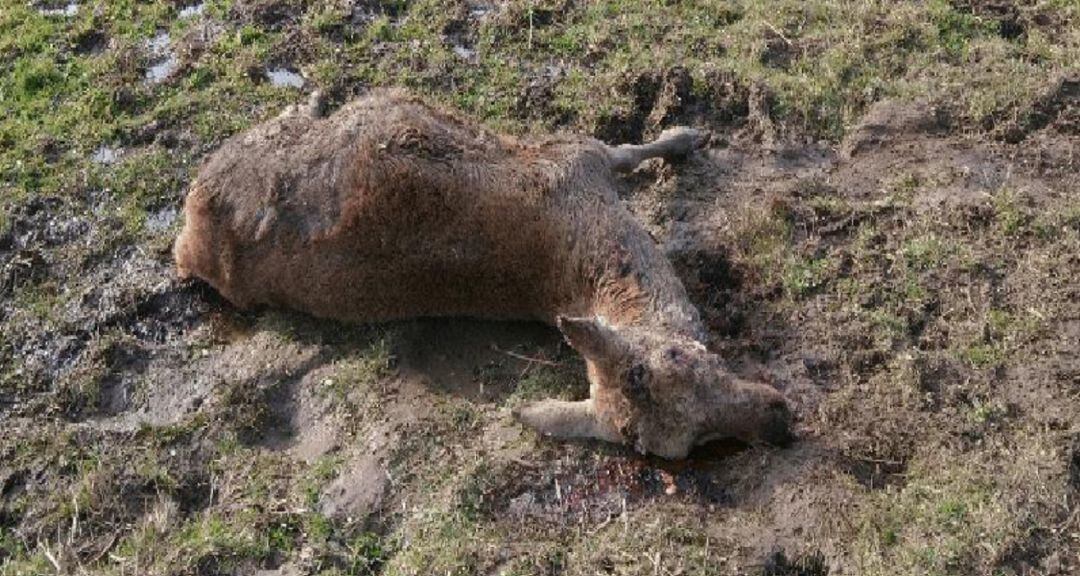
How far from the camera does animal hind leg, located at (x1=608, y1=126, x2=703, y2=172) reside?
811cm

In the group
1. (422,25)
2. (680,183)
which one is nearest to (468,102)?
(422,25)

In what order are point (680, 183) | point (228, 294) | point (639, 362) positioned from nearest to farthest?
point (639, 362) < point (228, 294) < point (680, 183)

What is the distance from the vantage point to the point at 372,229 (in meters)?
7.08

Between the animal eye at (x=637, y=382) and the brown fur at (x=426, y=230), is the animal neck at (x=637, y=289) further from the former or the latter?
the animal eye at (x=637, y=382)

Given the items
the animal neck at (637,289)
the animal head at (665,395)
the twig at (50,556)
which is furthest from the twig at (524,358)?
the twig at (50,556)

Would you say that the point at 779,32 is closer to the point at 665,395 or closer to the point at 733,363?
the point at 733,363

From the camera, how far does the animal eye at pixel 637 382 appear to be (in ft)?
19.4

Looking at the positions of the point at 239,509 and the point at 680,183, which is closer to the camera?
the point at 239,509

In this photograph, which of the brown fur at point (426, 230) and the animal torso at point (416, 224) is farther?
the animal torso at point (416, 224)

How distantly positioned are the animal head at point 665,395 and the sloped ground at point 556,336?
0.92 feet

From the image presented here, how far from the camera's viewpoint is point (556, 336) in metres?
7.32

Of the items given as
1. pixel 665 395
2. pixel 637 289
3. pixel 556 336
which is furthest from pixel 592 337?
pixel 556 336

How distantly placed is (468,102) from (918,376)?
4.14 m

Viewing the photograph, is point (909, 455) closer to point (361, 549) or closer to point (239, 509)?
point (361, 549)
